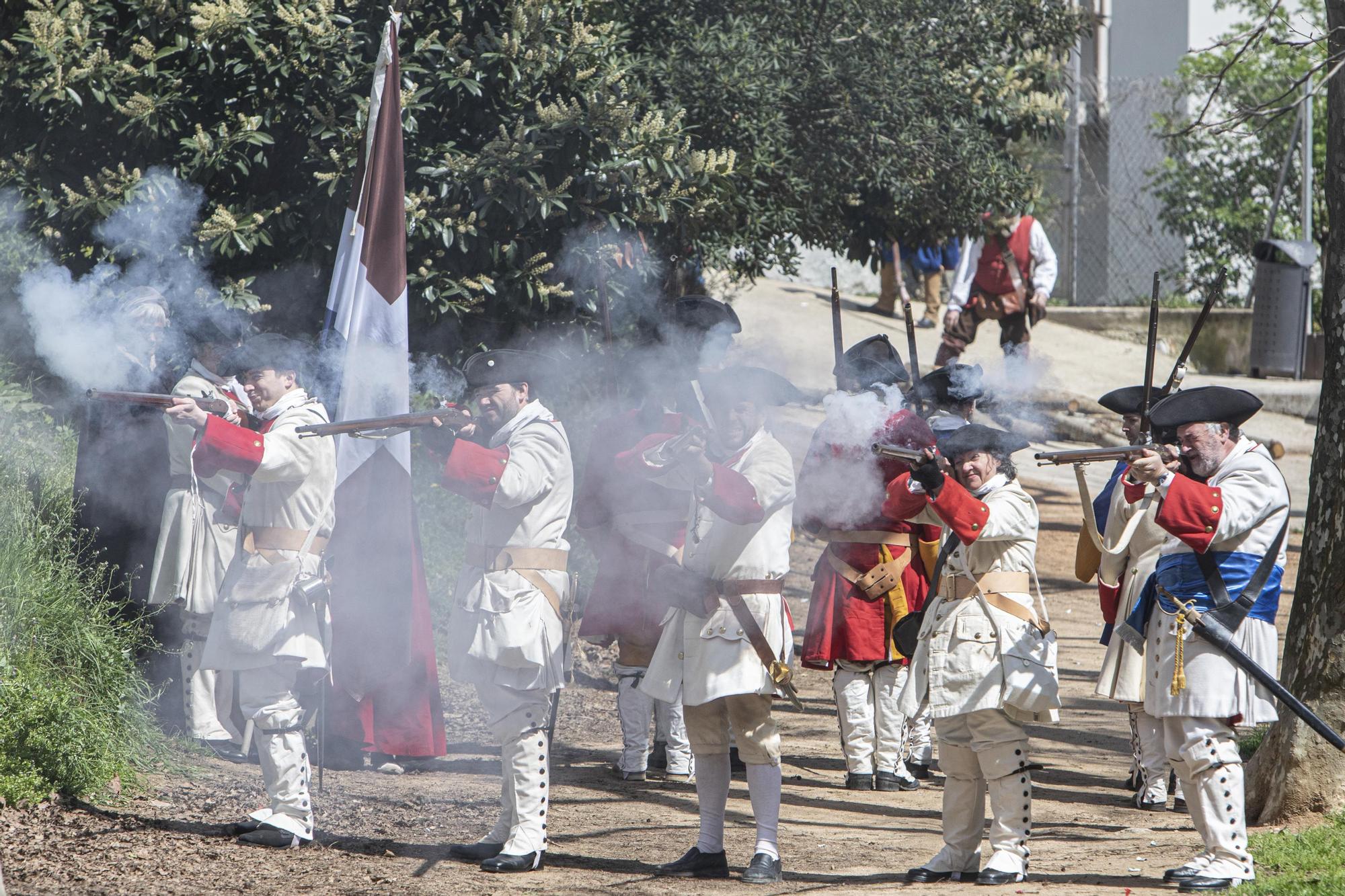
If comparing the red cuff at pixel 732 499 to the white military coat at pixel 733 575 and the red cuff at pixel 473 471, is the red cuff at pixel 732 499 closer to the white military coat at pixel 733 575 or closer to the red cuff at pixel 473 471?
the white military coat at pixel 733 575

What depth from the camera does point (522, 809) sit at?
5.45 m

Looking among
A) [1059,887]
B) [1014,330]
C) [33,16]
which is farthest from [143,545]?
[1014,330]

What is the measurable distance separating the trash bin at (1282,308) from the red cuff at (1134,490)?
24.1 ft

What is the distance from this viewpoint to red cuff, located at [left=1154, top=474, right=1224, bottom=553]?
4.99 metres

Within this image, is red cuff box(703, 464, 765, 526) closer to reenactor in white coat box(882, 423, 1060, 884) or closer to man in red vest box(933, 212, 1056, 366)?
reenactor in white coat box(882, 423, 1060, 884)

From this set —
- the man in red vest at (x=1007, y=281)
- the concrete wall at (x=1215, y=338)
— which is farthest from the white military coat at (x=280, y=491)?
the concrete wall at (x=1215, y=338)

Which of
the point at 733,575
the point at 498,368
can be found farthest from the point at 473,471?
the point at 733,575

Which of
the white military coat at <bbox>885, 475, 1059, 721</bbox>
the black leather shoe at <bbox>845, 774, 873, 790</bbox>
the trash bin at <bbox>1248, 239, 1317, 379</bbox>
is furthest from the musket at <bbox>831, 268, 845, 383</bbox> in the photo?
the trash bin at <bbox>1248, 239, 1317, 379</bbox>

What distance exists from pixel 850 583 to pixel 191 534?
10.7ft

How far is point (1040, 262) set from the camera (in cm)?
1249

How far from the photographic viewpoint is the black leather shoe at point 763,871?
525 centimetres

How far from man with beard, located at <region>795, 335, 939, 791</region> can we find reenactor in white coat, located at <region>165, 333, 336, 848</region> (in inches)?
90.1

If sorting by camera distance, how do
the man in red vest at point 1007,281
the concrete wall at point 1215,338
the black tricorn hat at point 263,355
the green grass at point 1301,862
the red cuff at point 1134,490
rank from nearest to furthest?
the green grass at point 1301,862 → the red cuff at point 1134,490 → the black tricorn hat at point 263,355 → the man in red vest at point 1007,281 → the concrete wall at point 1215,338

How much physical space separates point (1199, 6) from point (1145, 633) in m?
16.1
